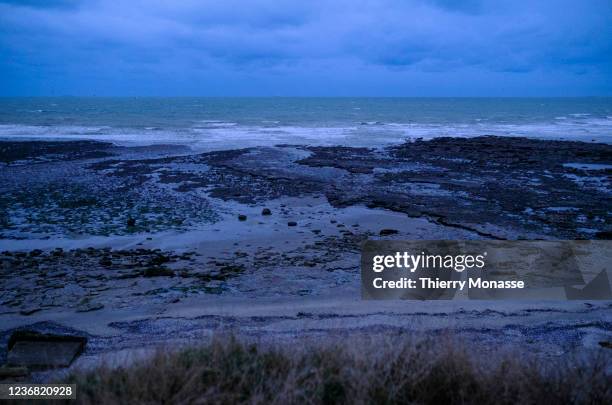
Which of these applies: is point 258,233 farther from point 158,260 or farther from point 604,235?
point 604,235

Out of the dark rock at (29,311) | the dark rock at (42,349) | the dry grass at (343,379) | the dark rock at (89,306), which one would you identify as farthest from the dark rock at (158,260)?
the dry grass at (343,379)

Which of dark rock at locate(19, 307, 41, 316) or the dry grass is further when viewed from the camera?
dark rock at locate(19, 307, 41, 316)

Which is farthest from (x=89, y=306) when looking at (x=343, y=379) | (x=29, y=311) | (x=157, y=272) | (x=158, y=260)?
(x=343, y=379)

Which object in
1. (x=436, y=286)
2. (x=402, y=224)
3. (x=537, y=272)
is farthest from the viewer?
(x=402, y=224)

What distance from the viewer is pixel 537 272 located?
7.85 metres

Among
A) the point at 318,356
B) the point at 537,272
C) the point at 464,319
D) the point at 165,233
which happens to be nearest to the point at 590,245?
the point at 537,272

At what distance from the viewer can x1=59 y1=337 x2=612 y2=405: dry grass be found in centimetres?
338

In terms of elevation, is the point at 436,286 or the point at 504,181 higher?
the point at 504,181

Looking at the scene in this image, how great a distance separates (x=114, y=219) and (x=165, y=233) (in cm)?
210

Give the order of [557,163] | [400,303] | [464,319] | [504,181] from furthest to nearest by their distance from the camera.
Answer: [557,163], [504,181], [400,303], [464,319]

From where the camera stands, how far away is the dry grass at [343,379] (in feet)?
11.1

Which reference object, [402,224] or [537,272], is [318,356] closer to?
[537,272]

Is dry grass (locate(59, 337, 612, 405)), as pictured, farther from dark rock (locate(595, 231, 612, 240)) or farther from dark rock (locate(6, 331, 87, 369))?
dark rock (locate(595, 231, 612, 240))

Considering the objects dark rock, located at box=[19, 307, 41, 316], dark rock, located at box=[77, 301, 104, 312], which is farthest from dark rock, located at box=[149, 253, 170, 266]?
dark rock, located at box=[19, 307, 41, 316]
